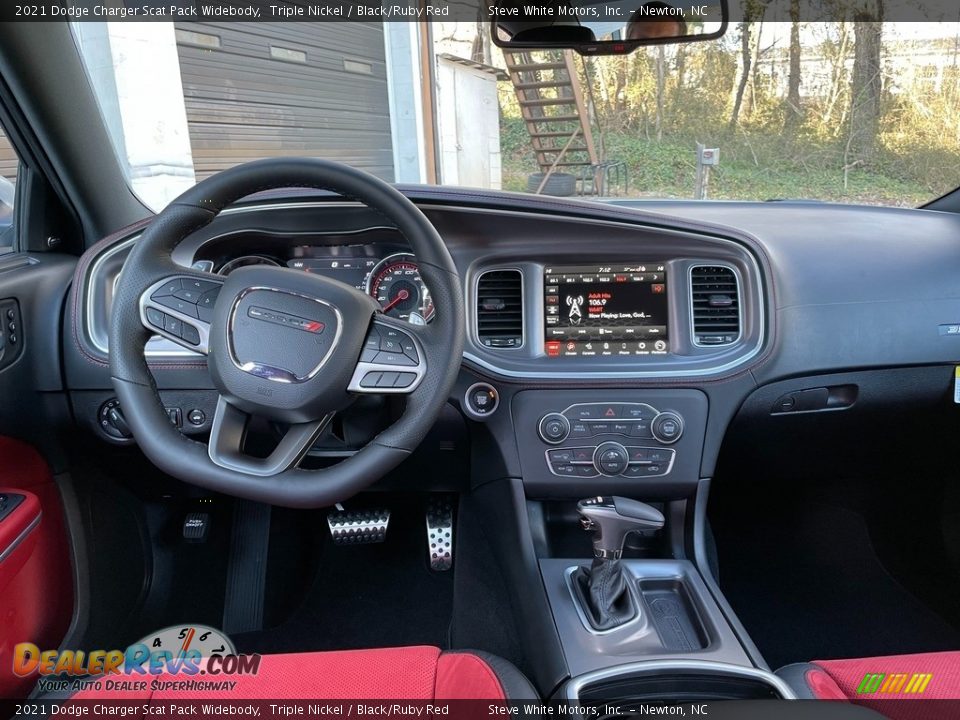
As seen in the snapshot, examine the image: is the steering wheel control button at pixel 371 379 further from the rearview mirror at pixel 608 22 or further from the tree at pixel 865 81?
the tree at pixel 865 81

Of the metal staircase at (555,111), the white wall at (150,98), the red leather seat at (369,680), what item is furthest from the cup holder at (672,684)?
the white wall at (150,98)

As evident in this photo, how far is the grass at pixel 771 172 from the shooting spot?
112 inches

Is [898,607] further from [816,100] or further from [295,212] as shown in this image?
[816,100]

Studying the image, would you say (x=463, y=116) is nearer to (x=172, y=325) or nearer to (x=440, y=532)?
(x=440, y=532)

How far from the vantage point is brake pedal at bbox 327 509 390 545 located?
7.86ft

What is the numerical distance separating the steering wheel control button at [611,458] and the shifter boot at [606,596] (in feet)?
0.92

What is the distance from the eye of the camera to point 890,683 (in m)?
1.39

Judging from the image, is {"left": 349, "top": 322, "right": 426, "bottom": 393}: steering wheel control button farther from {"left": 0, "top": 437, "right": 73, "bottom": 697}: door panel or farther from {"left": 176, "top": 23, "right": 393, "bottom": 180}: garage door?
{"left": 176, "top": 23, "right": 393, "bottom": 180}: garage door

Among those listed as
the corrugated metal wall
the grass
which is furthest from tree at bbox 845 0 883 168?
the corrugated metal wall

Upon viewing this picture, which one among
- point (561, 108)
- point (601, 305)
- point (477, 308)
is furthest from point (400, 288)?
point (561, 108)

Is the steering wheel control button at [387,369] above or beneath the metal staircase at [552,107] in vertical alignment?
beneath

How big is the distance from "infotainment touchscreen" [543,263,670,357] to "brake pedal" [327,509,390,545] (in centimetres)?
89

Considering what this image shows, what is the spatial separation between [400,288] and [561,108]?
5.18 m

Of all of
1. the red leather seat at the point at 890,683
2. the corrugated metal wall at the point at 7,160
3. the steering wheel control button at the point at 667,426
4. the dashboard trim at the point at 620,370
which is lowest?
the red leather seat at the point at 890,683
